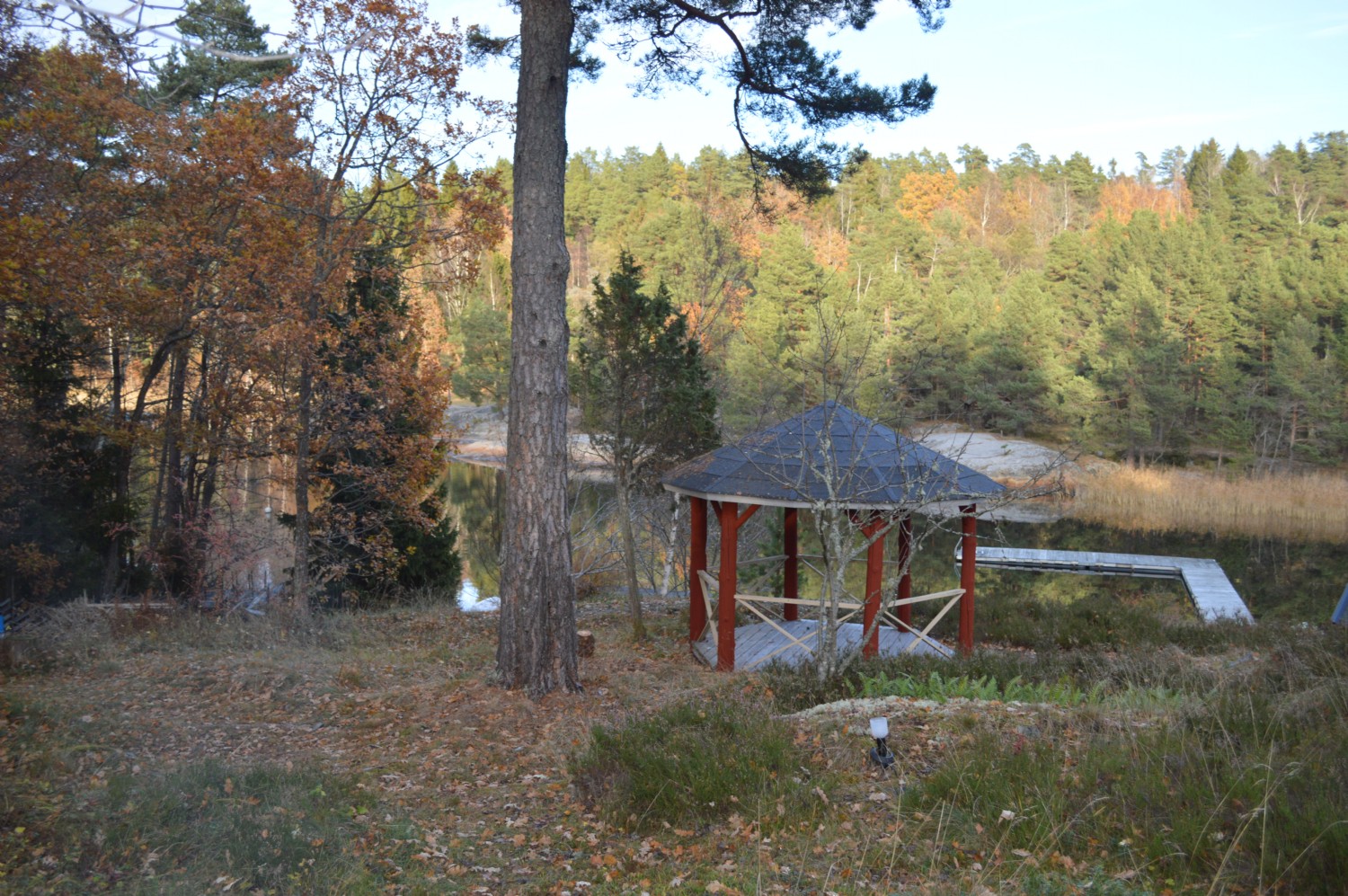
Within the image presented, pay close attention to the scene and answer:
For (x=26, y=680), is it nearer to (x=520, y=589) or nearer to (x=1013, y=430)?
(x=520, y=589)

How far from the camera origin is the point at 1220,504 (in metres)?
24.8

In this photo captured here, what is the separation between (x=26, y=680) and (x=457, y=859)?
5425mm

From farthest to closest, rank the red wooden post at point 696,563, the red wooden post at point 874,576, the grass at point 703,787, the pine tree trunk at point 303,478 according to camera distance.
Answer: the pine tree trunk at point 303,478 → the red wooden post at point 696,563 → the red wooden post at point 874,576 → the grass at point 703,787

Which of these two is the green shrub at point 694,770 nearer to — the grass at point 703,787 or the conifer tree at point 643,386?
the grass at point 703,787

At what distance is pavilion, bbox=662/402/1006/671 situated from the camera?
7.79m

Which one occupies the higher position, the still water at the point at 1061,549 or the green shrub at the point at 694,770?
the green shrub at the point at 694,770

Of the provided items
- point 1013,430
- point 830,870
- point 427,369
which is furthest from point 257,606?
point 1013,430

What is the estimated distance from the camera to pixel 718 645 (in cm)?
852

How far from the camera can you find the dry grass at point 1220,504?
23.7m

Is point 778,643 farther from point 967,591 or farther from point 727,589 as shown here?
point 967,591

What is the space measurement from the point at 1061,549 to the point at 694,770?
20115 mm

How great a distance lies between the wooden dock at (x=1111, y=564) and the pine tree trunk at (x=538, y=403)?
13.0 meters

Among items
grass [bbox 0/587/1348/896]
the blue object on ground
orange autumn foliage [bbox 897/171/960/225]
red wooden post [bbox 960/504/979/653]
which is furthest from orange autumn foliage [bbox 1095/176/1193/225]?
grass [bbox 0/587/1348/896]

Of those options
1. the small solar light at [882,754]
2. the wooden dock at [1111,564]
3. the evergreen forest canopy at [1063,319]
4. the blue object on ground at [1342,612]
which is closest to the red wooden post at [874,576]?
the small solar light at [882,754]
